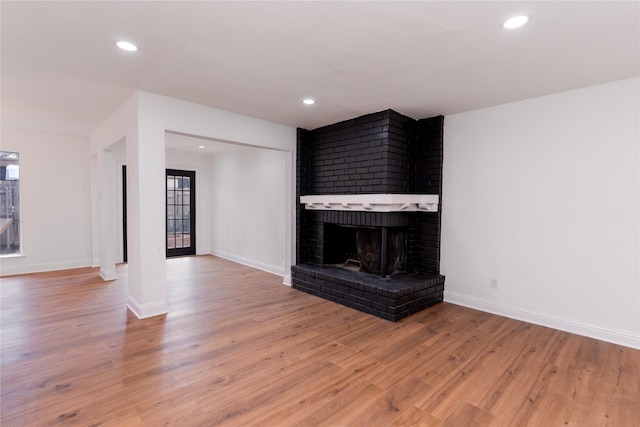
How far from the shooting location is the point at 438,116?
4035 millimetres

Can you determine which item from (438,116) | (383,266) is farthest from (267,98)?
(383,266)

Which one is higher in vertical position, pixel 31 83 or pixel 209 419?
pixel 31 83

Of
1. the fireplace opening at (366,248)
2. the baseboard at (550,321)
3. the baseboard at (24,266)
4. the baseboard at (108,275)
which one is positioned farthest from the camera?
the baseboard at (24,266)

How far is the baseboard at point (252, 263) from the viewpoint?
219 inches

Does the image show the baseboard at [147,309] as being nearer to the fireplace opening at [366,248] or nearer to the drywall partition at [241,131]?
the drywall partition at [241,131]

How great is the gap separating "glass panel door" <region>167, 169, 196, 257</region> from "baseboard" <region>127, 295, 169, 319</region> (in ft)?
12.3

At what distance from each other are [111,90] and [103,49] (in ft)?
3.45

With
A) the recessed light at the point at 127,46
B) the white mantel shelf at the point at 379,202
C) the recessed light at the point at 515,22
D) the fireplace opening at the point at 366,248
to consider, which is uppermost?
the recessed light at the point at 515,22

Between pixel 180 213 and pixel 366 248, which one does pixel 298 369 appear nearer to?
pixel 366 248

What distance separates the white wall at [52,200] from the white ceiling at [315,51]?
7.40ft

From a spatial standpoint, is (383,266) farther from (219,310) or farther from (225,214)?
(225,214)

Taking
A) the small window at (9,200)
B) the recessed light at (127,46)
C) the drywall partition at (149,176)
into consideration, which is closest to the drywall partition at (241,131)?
the drywall partition at (149,176)

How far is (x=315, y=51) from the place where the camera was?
235 centimetres

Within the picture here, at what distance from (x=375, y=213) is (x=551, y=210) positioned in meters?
1.84
